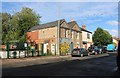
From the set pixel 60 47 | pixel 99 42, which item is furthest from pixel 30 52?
pixel 99 42

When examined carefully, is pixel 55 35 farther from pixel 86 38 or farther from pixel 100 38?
pixel 100 38

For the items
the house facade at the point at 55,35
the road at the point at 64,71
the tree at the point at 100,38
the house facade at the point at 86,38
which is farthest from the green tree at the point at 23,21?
the road at the point at 64,71

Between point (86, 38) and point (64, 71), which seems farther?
point (86, 38)

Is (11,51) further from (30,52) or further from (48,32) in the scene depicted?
(48,32)

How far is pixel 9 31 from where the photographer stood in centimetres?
7850

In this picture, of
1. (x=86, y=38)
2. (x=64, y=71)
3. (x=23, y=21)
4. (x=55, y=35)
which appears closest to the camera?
(x=64, y=71)

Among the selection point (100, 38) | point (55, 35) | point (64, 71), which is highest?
point (100, 38)

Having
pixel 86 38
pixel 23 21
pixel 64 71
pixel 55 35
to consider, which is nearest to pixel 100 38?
pixel 86 38

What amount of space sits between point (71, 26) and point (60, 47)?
16989 mm

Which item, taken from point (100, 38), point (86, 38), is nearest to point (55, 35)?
point (86, 38)

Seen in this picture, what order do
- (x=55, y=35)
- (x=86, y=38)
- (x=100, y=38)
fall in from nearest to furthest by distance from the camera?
(x=55, y=35)
(x=86, y=38)
(x=100, y=38)

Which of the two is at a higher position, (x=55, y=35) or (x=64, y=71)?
(x=55, y=35)

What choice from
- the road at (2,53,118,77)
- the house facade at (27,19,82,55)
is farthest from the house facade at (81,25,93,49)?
the road at (2,53,118,77)

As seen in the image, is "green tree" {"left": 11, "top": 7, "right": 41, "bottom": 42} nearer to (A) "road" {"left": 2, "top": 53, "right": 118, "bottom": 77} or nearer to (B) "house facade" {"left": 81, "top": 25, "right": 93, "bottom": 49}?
(B) "house facade" {"left": 81, "top": 25, "right": 93, "bottom": 49}
